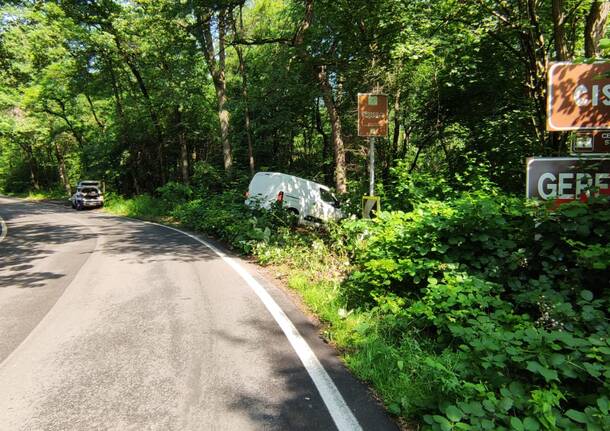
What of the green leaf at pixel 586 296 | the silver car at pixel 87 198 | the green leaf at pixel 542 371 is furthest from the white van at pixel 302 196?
the silver car at pixel 87 198

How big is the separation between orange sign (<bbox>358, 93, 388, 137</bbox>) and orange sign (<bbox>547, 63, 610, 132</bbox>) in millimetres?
3359

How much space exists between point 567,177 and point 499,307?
5.61 ft

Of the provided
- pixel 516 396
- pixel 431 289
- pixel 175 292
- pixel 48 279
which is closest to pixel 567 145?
pixel 431 289

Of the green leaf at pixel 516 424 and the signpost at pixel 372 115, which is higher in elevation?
the signpost at pixel 372 115

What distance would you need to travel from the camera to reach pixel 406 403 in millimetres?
3020

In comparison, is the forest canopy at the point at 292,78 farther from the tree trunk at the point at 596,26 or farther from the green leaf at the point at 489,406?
the green leaf at the point at 489,406

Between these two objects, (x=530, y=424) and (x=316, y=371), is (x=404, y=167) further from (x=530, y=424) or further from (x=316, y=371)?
(x=530, y=424)

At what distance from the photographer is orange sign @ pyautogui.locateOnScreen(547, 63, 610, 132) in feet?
12.5

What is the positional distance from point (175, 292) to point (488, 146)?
33.7 ft

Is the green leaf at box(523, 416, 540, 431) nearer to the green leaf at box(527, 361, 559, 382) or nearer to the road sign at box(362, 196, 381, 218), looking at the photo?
the green leaf at box(527, 361, 559, 382)

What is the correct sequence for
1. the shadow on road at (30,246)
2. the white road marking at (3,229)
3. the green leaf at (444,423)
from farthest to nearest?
the white road marking at (3,229), the shadow on road at (30,246), the green leaf at (444,423)

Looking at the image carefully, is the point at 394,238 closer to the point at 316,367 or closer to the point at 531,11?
the point at 316,367

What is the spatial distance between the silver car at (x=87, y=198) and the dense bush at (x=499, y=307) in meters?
24.9

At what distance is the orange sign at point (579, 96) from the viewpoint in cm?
380
